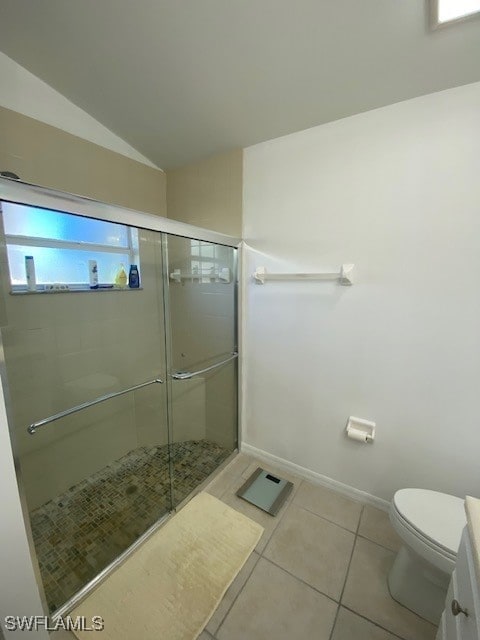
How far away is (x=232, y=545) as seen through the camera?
1462 mm

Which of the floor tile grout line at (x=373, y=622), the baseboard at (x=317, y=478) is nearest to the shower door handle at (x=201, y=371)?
the baseboard at (x=317, y=478)

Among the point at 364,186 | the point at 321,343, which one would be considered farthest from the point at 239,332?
the point at 364,186

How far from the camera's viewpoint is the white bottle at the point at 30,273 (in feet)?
5.10

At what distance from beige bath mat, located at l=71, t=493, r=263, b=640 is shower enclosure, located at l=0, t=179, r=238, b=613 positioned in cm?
11

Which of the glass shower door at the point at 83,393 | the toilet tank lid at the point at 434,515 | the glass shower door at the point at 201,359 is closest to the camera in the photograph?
the toilet tank lid at the point at 434,515

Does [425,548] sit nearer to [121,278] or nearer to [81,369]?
[81,369]

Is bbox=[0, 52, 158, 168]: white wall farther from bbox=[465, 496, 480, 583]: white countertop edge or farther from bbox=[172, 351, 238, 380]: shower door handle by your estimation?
bbox=[465, 496, 480, 583]: white countertop edge

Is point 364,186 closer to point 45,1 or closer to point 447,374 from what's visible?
point 447,374

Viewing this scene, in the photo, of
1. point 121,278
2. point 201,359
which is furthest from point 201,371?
point 121,278

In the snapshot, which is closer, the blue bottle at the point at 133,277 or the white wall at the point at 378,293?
the white wall at the point at 378,293

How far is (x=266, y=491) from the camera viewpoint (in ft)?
5.99

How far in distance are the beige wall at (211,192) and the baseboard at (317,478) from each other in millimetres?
1716

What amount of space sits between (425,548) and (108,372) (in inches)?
78.8

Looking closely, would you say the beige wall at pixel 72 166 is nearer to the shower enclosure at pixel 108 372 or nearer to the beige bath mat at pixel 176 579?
the shower enclosure at pixel 108 372
